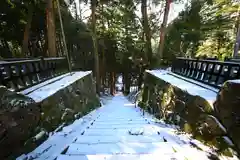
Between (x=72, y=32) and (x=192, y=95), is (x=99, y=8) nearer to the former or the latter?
(x=72, y=32)

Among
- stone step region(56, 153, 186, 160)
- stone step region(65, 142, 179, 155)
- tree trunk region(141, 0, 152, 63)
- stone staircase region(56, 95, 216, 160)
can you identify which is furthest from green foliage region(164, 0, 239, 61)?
stone step region(56, 153, 186, 160)

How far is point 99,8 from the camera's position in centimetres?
1409

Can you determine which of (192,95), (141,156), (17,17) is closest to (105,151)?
(141,156)

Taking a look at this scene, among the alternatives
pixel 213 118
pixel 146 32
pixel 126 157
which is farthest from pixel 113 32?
pixel 126 157

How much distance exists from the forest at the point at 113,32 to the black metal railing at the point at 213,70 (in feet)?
21.1

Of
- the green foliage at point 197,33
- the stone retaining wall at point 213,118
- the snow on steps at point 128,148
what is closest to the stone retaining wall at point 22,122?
the snow on steps at point 128,148

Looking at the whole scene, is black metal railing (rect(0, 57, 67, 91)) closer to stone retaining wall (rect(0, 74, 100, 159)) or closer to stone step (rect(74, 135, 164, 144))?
stone retaining wall (rect(0, 74, 100, 159))

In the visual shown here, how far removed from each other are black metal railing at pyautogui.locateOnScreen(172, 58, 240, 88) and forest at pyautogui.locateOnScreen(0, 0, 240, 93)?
6.42 meters

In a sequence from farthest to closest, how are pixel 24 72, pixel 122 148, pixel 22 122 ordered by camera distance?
1. pixel 24 72
2. pixel 122 148
3. pixel 22 122

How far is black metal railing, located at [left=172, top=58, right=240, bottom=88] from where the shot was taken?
2957mm

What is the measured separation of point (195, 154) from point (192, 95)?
41.9 inches

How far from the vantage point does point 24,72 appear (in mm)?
3428

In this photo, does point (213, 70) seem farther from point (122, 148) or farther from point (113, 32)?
point (113, 32)

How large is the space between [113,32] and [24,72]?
11416mm
